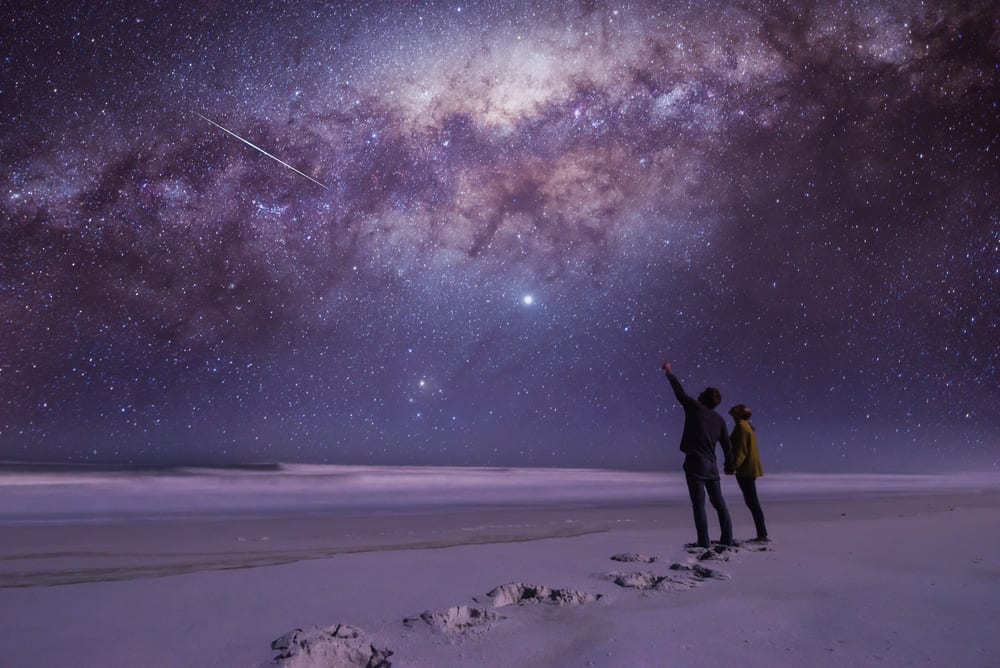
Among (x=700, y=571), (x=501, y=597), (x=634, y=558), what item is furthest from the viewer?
(x=634, y=558)

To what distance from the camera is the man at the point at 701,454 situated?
235 inches

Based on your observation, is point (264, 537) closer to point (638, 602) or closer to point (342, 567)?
point (342, 567)

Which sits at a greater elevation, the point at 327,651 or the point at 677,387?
the point at 677,387

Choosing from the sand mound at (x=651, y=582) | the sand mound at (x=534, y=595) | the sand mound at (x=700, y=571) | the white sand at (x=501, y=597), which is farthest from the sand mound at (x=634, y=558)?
the sand mound at (x=534, y=595)

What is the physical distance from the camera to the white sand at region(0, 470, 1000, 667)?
2.87m

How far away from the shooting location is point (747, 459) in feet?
21.4

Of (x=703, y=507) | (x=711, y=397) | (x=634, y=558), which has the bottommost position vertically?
(x=634, y=558)

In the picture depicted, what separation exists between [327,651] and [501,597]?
1.29 meters

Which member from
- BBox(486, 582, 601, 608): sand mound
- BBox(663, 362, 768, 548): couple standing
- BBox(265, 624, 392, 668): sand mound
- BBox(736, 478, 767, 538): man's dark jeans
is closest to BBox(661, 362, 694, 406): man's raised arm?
BBox(663, 362, 768, 548): couple standing

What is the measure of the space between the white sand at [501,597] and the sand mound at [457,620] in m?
0.01

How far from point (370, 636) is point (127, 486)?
23.5 m

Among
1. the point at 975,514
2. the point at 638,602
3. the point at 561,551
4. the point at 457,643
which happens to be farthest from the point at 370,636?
the point at 975,514

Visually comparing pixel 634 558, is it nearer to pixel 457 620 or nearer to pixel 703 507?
pixel 703 507

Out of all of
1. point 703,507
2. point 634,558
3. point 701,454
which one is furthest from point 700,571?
point 701,454
